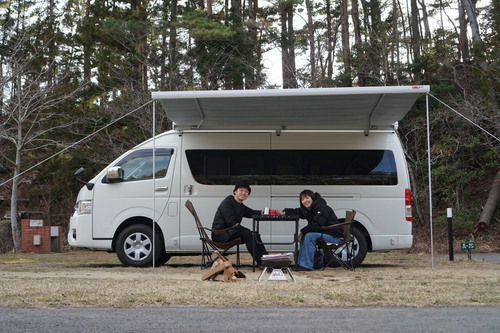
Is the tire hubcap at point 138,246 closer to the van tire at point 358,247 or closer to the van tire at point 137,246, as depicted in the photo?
the van tire at point 137,246

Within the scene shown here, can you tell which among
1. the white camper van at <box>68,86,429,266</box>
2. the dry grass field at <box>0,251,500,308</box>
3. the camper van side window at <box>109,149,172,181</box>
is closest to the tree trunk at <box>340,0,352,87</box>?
the white camper van at <box>68,86,429,266</box>

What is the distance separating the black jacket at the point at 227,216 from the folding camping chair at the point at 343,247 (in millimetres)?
1038

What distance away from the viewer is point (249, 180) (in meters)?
9.18

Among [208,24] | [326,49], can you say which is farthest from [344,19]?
[208,24]

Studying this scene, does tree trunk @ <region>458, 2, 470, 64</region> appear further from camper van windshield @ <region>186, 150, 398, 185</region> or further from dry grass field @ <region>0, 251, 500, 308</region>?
dry grass field @ <region>0, 251, 500, 308</region>

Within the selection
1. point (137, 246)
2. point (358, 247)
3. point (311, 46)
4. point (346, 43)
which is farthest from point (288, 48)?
point (137, 246)

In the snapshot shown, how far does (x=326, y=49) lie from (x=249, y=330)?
18554 millimetres

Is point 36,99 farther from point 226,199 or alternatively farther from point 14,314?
point 14,314

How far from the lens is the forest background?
18.1 meters

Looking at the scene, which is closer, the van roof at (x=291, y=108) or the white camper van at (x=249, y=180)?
the van roof at (x=291, y=108)

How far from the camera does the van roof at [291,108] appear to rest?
7.77 m

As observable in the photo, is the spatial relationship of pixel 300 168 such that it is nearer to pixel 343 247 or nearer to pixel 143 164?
pixel 343 247

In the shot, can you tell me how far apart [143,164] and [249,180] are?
1602 millimetres

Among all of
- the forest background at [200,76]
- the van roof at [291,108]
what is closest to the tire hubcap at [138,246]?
the van roof at [291,108]
